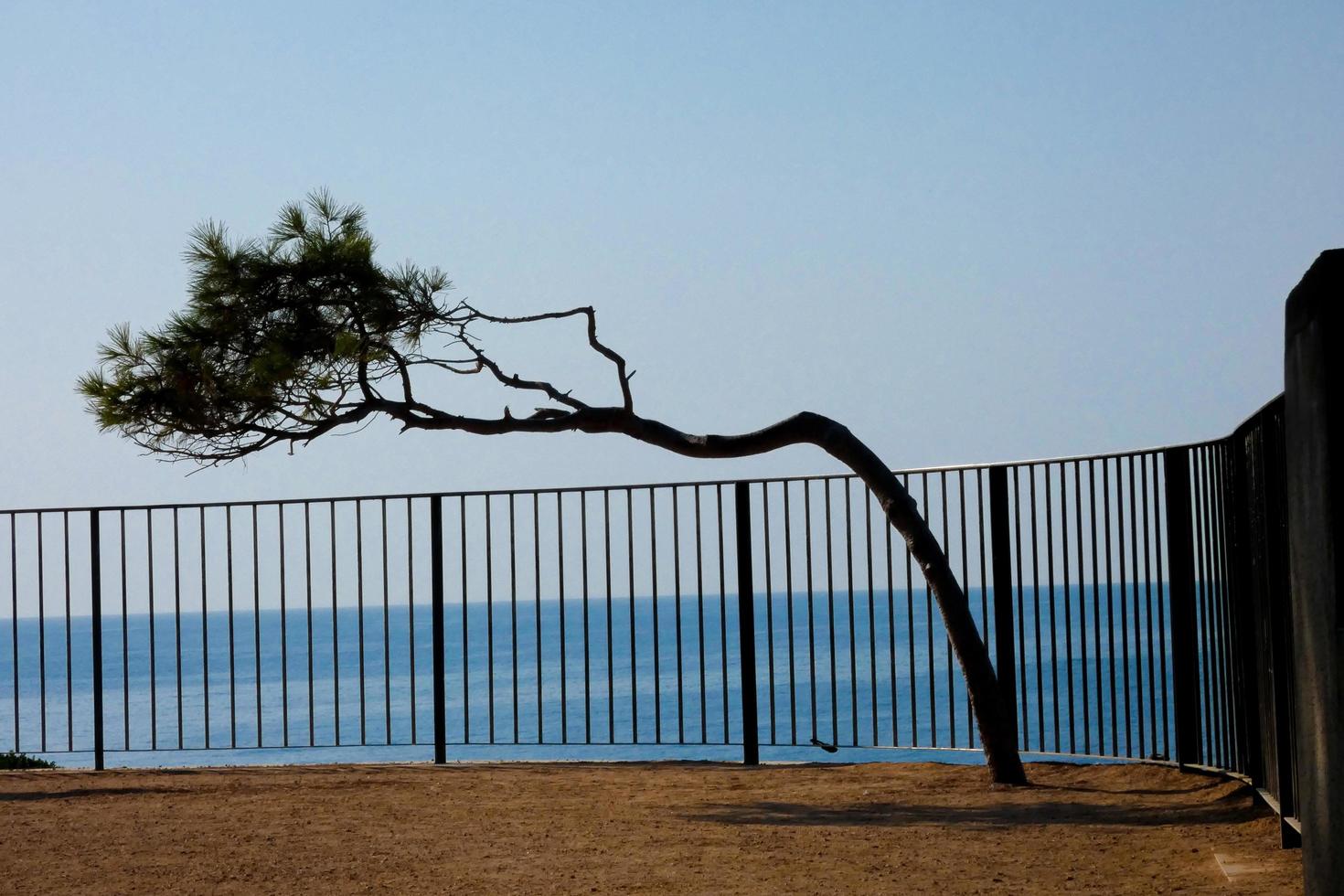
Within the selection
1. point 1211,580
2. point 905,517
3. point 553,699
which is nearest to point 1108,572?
point 1211,580

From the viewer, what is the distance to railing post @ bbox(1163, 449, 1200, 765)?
693 centimetres

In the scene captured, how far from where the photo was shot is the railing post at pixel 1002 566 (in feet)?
25.1

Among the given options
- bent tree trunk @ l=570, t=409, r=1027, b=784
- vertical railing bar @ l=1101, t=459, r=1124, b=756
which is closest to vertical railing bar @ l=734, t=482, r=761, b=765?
bent tree trunk @ l=570, t=409, r=1027, b=784

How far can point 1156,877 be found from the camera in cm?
498

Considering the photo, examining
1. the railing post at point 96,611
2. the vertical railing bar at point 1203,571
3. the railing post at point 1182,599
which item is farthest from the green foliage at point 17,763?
the vertical railing bar at point 1203,571

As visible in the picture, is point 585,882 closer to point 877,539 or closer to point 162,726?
point 877,539

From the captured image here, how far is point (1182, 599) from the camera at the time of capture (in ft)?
23.0

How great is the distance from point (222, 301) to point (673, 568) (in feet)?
10.4

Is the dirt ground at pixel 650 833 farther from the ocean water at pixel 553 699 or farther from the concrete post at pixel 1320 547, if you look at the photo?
the ocean water at pixel 553 699

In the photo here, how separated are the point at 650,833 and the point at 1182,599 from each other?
295 cm

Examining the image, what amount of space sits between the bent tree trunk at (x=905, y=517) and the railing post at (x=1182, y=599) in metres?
0.86

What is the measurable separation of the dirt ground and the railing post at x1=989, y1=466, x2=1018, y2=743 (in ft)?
2.02

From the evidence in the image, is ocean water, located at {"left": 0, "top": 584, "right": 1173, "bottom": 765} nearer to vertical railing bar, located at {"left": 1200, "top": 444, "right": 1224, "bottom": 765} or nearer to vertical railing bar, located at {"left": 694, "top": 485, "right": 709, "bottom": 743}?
vertical railing bar, located at {"left": 694, "top": 485, "right": 709, "bottom": 743}

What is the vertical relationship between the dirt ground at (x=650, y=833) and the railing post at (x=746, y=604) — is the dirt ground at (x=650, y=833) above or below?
below
